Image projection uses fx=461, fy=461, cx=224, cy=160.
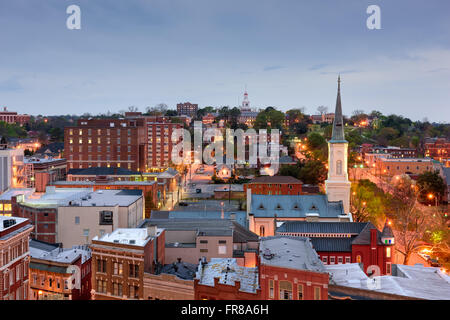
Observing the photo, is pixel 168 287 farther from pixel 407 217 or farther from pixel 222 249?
pixel 407 217

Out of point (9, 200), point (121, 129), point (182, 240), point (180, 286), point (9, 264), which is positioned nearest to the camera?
point (180, 286)

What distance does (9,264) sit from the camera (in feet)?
86.7

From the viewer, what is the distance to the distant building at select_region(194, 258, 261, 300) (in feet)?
74.9

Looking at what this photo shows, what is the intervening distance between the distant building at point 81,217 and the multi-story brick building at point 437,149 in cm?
12106

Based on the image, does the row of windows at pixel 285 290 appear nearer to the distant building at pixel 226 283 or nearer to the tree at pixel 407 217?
the distant building at pixel 226 283

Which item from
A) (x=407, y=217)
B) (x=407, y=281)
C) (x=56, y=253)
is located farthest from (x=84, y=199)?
(x=407, y=217)

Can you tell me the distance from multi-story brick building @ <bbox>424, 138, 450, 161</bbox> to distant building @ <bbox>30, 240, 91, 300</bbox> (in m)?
129

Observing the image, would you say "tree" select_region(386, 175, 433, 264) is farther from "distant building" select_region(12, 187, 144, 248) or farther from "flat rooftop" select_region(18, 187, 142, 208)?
"flat rooftop" select_region(18, 187, 142, 208)

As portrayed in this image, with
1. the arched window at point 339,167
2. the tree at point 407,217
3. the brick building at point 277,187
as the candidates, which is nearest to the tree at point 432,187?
the tree at point 407,217

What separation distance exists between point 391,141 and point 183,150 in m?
71.1

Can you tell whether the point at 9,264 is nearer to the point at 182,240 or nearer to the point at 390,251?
the point at 182,240

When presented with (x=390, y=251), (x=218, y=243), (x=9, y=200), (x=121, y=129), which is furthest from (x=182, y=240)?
(x=121, y=129)

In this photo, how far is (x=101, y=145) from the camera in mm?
99562

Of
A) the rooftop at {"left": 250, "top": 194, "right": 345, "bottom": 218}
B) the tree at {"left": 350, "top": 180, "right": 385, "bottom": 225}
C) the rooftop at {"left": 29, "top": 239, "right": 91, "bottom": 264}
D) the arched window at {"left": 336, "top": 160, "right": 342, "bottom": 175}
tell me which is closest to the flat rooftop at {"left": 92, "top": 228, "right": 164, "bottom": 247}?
the rooftop at {"left": 29, "top": 239, "right": 91, "bottom": 264}
